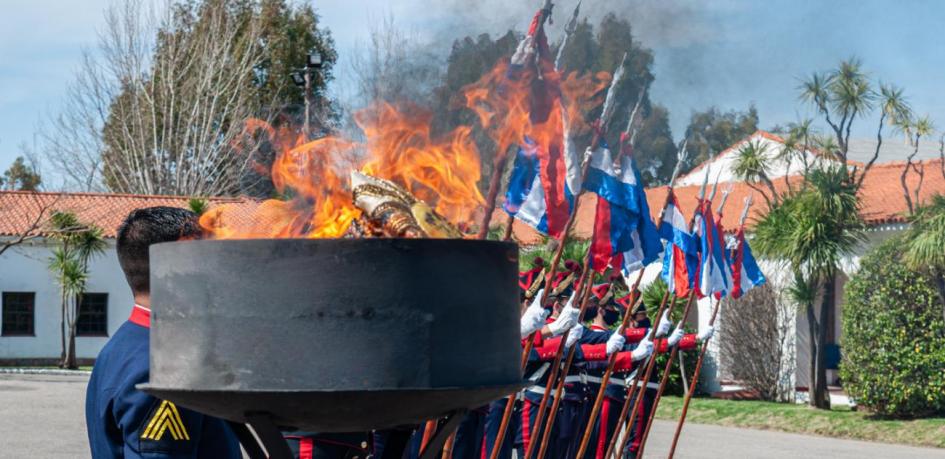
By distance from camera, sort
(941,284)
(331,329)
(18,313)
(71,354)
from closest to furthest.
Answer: (331,329), (941,284), (71,354), (18,313)

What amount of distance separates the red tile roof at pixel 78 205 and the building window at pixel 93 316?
177 centimetres

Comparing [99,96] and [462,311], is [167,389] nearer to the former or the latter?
[462,311]

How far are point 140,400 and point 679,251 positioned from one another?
6683 millimetres

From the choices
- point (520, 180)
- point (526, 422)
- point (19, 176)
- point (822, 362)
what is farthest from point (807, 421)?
point (19, 176)

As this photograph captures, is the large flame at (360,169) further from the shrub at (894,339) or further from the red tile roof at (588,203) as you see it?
the shrub at (894,339)

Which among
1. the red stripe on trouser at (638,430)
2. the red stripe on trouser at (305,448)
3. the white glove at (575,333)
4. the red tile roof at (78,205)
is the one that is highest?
the red tile roof at (78,205)

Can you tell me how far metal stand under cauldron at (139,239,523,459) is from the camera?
288cm

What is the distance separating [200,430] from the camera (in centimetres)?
350

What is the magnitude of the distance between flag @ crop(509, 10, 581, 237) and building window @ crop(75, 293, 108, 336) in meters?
28.9

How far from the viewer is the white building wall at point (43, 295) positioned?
32688 mm

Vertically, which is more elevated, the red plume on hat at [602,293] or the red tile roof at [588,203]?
the red tile roof at [588,203]

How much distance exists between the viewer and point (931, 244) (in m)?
14.7

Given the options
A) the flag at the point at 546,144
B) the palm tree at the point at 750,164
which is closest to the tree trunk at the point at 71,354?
the palm tree at the point at 750,164

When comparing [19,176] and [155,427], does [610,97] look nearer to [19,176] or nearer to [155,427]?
[155,427]
